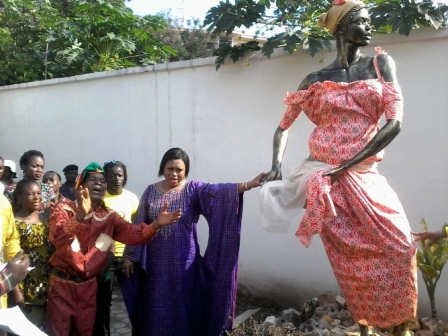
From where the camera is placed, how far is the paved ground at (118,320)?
4691 millimetres

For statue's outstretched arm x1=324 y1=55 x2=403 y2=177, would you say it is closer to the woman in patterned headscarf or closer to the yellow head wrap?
the yellow head wrap

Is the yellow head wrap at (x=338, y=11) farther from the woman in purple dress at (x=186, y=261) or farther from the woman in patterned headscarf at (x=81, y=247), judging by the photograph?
the woman in patterned headscarf at (x=81, y=247)

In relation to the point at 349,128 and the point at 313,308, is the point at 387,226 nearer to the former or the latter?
the point at 349,128

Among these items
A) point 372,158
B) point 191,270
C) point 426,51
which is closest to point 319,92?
point 372,158

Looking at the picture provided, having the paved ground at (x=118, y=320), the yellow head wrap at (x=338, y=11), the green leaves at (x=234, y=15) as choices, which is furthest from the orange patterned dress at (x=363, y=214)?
the paved ground at (x=118, y=320)

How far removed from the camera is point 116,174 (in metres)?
4.58

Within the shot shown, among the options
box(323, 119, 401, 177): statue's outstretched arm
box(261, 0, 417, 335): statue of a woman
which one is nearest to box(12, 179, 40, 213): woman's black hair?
box(261, 0, 417, 335): statue of a woman

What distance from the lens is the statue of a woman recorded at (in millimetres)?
2686

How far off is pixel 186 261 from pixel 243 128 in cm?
209

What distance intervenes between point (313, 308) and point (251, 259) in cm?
120

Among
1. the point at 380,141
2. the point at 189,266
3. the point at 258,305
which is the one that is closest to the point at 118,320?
the point at 258,305

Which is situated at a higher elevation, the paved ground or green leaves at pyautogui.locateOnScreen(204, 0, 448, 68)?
green leaves at pyautogui.locateOnScreen(204, 0, 448, 68)

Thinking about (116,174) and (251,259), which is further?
(251,259)

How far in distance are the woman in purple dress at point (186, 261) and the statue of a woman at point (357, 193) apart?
81cm
